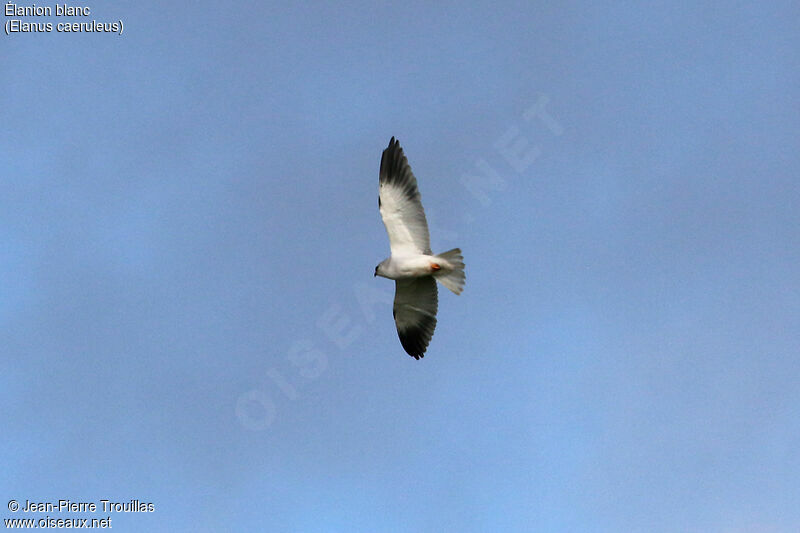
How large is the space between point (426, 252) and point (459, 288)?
1.25 metres

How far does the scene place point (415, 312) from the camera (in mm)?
20891

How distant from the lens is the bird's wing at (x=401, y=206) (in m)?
19.3

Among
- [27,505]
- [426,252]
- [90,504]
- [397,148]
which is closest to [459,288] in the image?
[426,252]

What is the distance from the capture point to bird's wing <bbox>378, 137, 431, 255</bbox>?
1928cm

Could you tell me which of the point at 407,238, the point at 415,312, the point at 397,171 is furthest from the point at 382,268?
the point at 397,171

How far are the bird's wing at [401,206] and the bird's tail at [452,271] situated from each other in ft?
2.13

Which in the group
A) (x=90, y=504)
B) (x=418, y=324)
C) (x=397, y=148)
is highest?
(x=397, y=148)

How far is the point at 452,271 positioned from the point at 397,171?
283 centimetres

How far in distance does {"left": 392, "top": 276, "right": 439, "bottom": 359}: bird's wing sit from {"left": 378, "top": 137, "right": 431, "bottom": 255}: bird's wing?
39.2 inches

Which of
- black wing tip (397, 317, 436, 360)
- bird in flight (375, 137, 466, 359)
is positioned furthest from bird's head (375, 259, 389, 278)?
black wing tip (397, 317, 436, 360)

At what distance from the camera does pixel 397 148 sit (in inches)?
764

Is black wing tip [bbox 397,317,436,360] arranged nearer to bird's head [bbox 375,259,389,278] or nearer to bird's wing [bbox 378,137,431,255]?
bird's head [bbox 375,259,389,278]

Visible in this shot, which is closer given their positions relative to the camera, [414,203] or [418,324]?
[414,203]

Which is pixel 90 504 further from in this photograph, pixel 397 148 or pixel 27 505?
pixel 397 148
